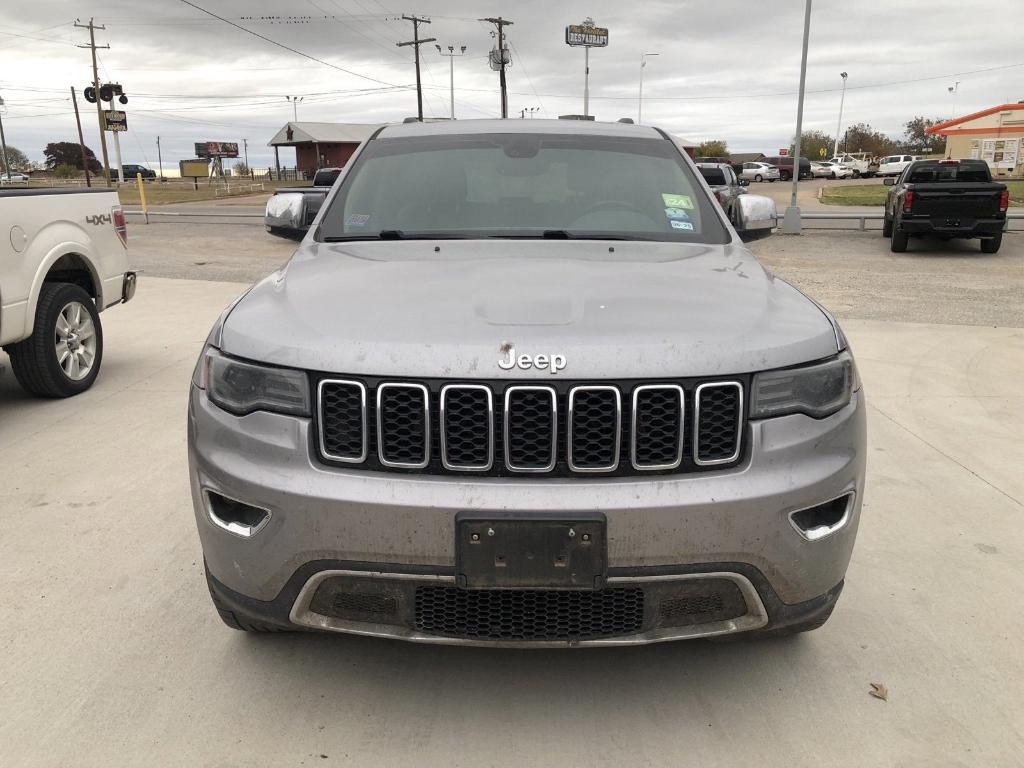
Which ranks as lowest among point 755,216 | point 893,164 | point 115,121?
point 893,164

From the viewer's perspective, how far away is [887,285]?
38.3 ft

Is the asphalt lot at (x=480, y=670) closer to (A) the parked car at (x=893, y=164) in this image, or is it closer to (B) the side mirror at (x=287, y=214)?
(B) the side mirror at (x=287, y=214)

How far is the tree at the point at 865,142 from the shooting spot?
10325 cm

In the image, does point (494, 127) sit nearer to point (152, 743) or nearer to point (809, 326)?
point (809, 326)

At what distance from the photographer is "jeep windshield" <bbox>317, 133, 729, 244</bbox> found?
3.39 metres

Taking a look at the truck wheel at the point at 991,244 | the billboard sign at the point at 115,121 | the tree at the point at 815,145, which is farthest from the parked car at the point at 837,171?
the truck wheel at the point at 991,244

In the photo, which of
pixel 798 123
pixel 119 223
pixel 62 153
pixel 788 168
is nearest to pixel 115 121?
pixel 798 123

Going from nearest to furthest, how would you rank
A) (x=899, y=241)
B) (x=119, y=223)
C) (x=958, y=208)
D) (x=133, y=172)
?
(x=119, y=223) < (x=958, y=208) < (x=899, y=241) < (x=133, y=172)

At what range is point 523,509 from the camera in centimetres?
208

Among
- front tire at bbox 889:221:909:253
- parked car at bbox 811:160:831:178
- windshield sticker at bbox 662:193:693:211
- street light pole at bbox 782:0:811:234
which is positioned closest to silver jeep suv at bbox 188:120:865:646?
windshield sticker at bbox 662:193:693:211

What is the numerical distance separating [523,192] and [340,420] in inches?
67.0

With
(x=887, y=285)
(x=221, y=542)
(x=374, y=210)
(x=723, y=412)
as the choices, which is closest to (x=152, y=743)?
(x=221, y=542)

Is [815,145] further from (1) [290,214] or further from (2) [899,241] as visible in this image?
(1) [290,214]

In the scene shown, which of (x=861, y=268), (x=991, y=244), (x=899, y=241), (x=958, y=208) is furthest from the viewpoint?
(x=899, y=241)
